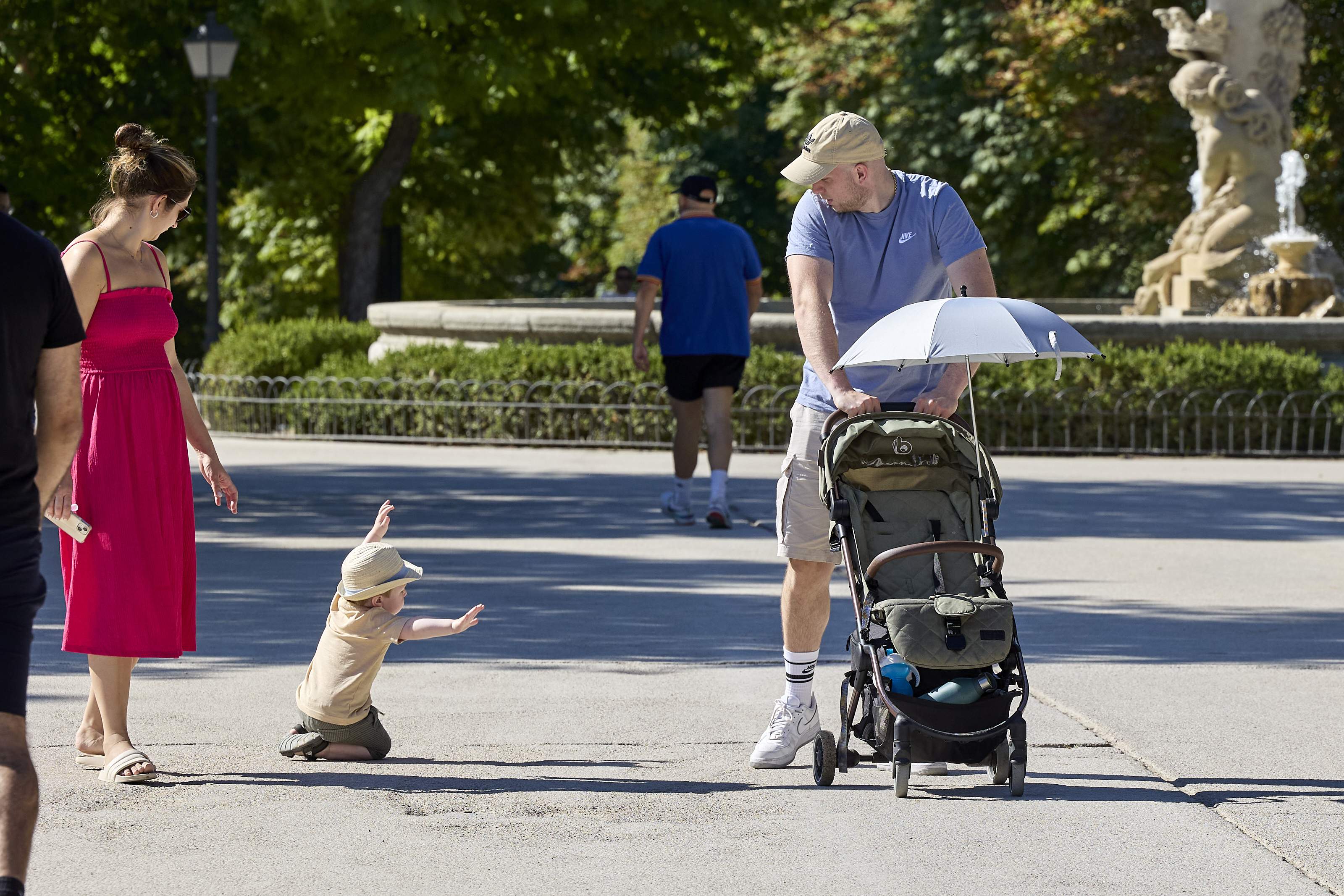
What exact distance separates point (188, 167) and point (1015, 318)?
2.33m

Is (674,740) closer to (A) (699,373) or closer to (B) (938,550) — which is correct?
(B) (938,550)

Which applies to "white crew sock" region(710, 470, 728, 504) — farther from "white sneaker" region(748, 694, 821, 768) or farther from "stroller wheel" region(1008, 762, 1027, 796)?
"stroller wheel" region(1008, 762, 1027, 796)

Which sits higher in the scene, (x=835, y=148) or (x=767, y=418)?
(x=835, y=148)

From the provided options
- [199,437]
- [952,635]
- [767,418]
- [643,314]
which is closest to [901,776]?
[952,635]

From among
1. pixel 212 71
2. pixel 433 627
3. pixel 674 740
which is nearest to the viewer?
pixel 433 627

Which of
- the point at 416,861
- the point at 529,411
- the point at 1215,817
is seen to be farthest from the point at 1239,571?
the point at 529,411

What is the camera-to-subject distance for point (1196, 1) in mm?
33250

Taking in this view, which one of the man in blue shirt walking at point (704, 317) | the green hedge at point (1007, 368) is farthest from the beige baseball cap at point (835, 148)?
the green hedge at point (1007, 368)

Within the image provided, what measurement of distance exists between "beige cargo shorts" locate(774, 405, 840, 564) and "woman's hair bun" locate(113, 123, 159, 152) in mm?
1953

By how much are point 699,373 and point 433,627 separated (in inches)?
237

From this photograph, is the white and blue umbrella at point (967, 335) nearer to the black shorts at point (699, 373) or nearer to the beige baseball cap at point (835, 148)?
the beige baseball cap at point (835, 148)

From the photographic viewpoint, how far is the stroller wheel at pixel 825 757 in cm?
526

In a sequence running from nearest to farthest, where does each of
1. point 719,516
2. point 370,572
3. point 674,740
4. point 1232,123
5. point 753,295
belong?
1. point 370,572
2. point 674,740
3. point 719,516
4. point 753,295
5. point 1232,123

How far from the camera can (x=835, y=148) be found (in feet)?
17.5
